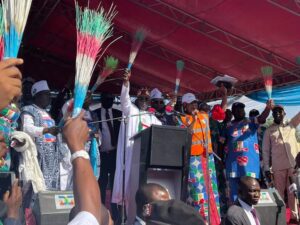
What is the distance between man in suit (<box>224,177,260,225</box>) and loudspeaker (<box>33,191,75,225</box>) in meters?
1.35

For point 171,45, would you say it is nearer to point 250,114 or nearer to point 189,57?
point 189,57

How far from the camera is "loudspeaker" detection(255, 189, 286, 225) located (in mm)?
4258

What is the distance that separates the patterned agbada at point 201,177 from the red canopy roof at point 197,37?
1792mm

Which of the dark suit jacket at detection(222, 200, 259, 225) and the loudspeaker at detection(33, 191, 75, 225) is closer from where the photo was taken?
the loudspeaker at detection(33, 191, 75, 225)

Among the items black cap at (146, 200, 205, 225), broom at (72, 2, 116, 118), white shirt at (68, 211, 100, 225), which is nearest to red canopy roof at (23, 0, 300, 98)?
broom at (72, 2, 116, 118)

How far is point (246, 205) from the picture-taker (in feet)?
12.5

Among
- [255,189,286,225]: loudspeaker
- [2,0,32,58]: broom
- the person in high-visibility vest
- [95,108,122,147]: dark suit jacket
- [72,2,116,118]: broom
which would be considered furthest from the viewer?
[95,108,122,147]: dark suit jacket

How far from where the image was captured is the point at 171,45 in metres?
7.17

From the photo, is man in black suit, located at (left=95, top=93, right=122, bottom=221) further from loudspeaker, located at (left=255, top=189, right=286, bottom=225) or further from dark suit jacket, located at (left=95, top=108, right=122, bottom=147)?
loudspeaker, located at (left=255, top=189, right=286, bottom=225)

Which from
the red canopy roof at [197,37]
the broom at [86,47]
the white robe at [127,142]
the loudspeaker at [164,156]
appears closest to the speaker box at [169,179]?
the loudspeaker at [164,156]

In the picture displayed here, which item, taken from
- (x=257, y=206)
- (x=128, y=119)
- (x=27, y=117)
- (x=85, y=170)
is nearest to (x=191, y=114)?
(x=128, y=119)

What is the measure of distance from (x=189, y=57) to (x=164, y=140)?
3541 mm

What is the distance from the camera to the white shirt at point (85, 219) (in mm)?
1242

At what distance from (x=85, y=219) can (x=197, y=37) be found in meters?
5.74
